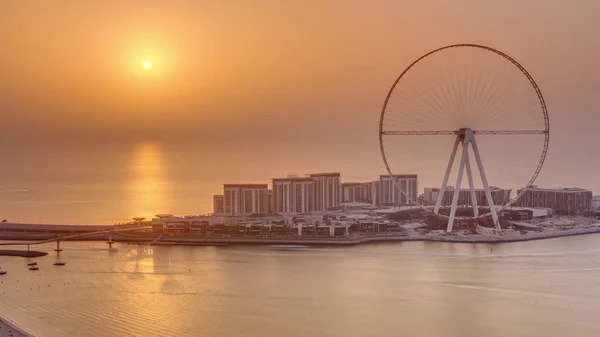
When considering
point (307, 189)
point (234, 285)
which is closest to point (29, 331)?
point (234, 285)

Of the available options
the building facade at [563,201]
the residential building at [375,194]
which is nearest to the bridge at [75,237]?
the residential building at [375,194]

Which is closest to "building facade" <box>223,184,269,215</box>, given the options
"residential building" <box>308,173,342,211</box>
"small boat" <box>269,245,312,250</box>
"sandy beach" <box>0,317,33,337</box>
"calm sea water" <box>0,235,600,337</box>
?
"residential building" <box>308,173,342,211</box>

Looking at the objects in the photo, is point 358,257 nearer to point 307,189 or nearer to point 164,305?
point 164,305

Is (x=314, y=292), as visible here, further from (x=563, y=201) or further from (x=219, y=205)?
(x=563, y=201)

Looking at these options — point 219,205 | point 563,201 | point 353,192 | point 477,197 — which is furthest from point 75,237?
point 563,201

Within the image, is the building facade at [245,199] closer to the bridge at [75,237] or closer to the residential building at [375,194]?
the bridge at [75,237]

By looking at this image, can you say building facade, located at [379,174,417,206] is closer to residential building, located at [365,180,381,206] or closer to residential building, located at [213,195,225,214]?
residential building, located at [365,180,381,206]

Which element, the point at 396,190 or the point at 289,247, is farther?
the point at 396,190
